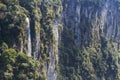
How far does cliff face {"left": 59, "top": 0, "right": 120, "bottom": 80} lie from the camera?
99938 mm

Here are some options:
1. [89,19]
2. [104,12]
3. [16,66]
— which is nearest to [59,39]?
[89,19]

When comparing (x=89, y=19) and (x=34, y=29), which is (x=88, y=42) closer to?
(x=89, y=19)

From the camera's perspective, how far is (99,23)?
11631 cm

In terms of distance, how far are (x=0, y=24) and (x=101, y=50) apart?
5616 centimetres

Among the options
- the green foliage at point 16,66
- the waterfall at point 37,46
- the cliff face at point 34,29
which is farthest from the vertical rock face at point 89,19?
the green foliage at point 16,66

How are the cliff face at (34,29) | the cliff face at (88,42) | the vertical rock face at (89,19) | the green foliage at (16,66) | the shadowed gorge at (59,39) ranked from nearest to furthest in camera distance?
the green foliage at (16,66) < the shadowed gorge at (59,39) < the cliff face at (34,29) < the cliff face at (88,42) < the vertical rock face at (89,19)

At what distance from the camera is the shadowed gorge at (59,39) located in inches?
2398

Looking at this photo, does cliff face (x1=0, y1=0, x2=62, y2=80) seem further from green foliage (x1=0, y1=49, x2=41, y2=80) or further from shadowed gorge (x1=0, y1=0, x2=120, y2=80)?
green foliage (x1=0, y1=49, x2=41, y2=80)

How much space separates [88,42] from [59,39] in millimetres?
13708

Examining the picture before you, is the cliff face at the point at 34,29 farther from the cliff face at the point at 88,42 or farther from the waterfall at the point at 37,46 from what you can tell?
the cliff face at the point at 88,42

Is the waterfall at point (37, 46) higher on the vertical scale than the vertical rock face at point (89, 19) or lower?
lower

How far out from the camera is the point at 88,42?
108438mm

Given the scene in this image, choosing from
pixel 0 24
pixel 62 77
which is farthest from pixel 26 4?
pixel 62 77

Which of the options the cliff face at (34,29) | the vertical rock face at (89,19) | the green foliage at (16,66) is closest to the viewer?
the green foliage at (16,66)
